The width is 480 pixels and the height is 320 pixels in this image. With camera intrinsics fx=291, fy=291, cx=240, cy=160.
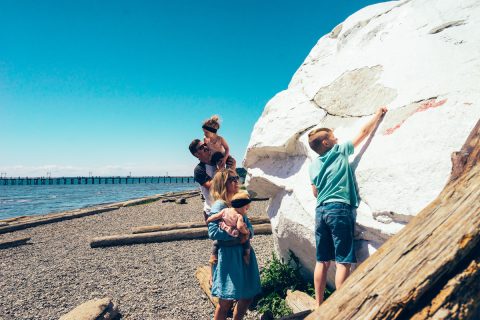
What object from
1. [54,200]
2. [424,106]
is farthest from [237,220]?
[54,200]

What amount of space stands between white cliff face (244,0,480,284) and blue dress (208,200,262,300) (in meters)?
1.18

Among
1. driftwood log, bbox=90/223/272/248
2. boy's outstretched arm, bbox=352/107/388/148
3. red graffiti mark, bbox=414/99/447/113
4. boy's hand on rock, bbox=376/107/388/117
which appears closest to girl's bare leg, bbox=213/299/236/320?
boy's outstretched arm, bbox=352/107/388/148

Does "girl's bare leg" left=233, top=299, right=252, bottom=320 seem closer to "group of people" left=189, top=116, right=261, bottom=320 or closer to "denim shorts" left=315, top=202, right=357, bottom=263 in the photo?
"group of people" left=189, top=116, right=261, bottom=320

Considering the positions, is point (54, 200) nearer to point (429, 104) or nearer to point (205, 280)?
point (205, 280)

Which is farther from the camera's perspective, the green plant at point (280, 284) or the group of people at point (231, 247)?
the green plant at point (280, 284)

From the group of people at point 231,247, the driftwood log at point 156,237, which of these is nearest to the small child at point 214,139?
the group of people at point 231,247

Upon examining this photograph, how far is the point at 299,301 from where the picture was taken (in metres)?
4.03

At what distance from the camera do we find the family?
10.4 ft

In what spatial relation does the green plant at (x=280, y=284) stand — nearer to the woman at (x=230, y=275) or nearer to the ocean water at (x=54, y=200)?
the woman at (x=230, y=275)

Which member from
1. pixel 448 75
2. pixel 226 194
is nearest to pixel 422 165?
pixel 448 75

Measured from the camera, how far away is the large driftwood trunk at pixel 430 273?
1.79 m

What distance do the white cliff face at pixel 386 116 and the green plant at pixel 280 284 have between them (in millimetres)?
241

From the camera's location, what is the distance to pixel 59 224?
46.2ft

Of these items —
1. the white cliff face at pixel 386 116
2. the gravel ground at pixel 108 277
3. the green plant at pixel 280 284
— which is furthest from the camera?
the gravel ground at pixel 108 277
